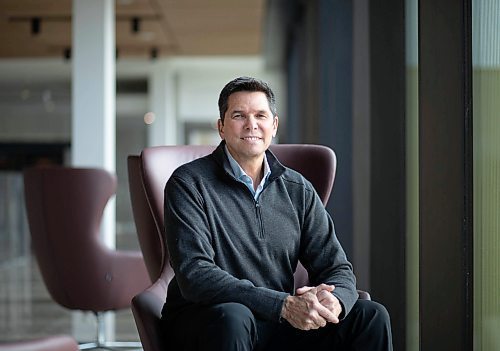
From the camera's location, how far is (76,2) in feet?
23.5

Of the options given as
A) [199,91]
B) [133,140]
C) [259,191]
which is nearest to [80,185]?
[259,191]

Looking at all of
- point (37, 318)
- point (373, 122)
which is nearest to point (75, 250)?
point (37, 318)

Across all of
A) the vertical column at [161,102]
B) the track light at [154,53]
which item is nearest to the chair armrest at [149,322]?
the track light at [154,53]

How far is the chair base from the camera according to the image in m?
5.03

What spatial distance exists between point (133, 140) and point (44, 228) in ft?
41.1

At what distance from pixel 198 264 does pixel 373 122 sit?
175 centimetres

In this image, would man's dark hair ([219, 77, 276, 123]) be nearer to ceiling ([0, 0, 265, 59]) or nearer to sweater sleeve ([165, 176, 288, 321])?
sweater sleeve ([165, 176, 288, 321])

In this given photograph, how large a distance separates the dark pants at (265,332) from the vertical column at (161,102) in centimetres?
1221

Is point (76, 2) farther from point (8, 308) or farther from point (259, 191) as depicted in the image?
point (259, 191)

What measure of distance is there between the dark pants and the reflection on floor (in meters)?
3.06

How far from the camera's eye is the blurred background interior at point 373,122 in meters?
2.85

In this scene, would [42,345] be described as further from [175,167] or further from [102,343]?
[102,343]

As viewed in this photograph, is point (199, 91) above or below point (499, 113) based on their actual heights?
above

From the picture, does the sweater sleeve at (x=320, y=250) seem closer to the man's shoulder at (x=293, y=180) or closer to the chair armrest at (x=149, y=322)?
the man's shoulder at (x=293, y=180)
